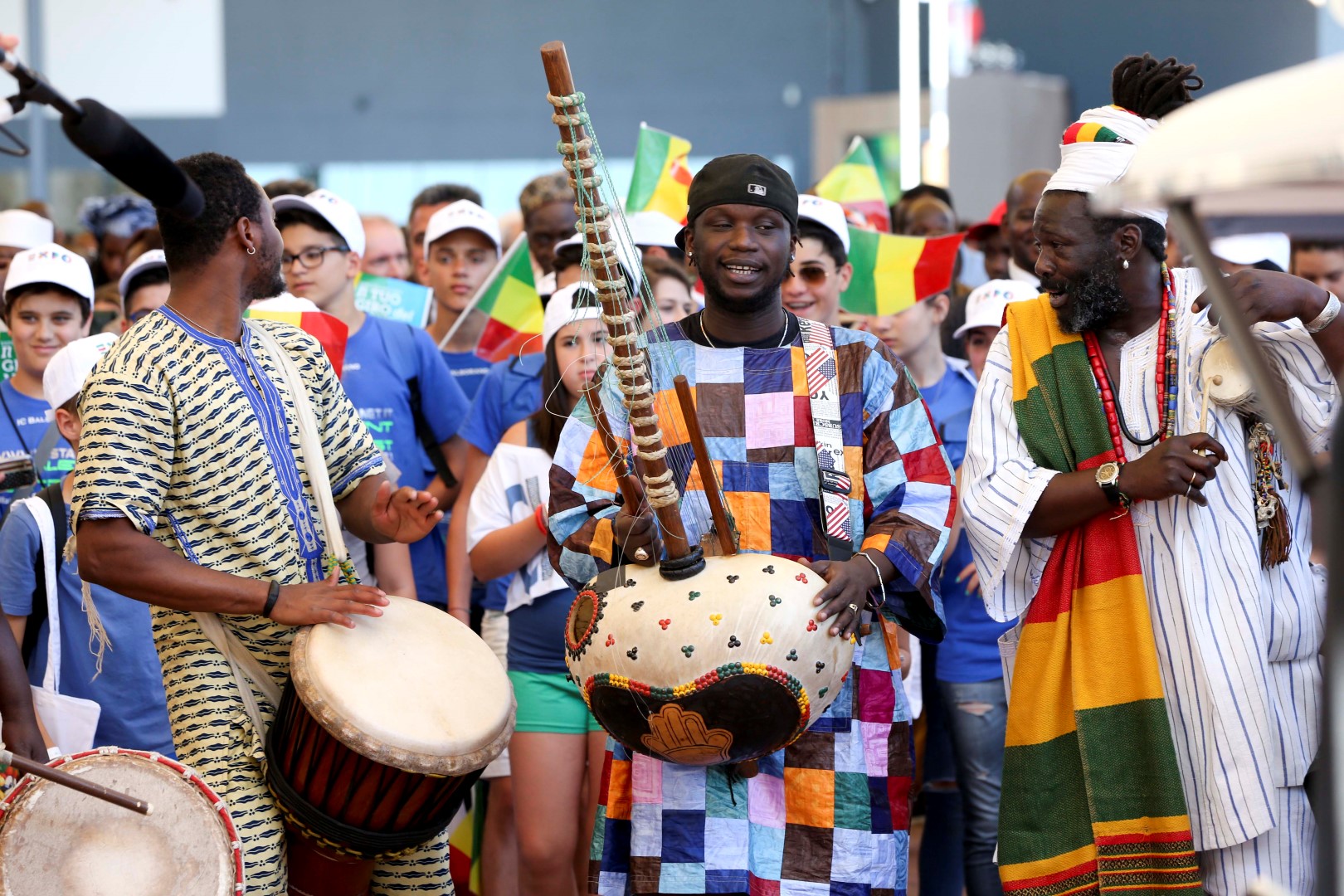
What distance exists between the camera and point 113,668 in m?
4.41

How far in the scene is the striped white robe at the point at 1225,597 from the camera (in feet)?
10.7

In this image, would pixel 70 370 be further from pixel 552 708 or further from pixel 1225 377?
pixel 1225 377

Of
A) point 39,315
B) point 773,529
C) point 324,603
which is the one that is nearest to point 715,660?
point 773,529

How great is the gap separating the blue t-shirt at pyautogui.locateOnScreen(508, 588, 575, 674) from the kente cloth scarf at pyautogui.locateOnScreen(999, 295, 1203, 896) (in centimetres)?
144

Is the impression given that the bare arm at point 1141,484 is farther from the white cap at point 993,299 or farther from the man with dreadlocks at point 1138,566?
the white cap at point 993,299

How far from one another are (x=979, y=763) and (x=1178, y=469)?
1834 mm

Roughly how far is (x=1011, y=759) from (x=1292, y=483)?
87cm

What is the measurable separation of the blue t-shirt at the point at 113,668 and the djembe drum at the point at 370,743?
3.86ft

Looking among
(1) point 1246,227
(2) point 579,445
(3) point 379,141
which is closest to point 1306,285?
(1) point 1246,227

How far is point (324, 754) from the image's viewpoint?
10.5 ft

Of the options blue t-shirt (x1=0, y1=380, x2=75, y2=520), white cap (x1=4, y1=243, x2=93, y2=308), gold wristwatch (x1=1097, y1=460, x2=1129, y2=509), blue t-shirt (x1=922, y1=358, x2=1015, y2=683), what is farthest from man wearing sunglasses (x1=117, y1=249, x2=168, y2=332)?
gold wristwatch (x1=1097, y1=460, x2=1129, y2=509)

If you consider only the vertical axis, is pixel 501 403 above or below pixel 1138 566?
above

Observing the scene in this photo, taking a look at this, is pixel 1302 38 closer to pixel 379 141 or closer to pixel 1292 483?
pixel 1292 483

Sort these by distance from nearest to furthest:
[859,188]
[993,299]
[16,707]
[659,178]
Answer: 1. [16,707]
2. [993,299]
3. [659,178]
4. [859,188]
